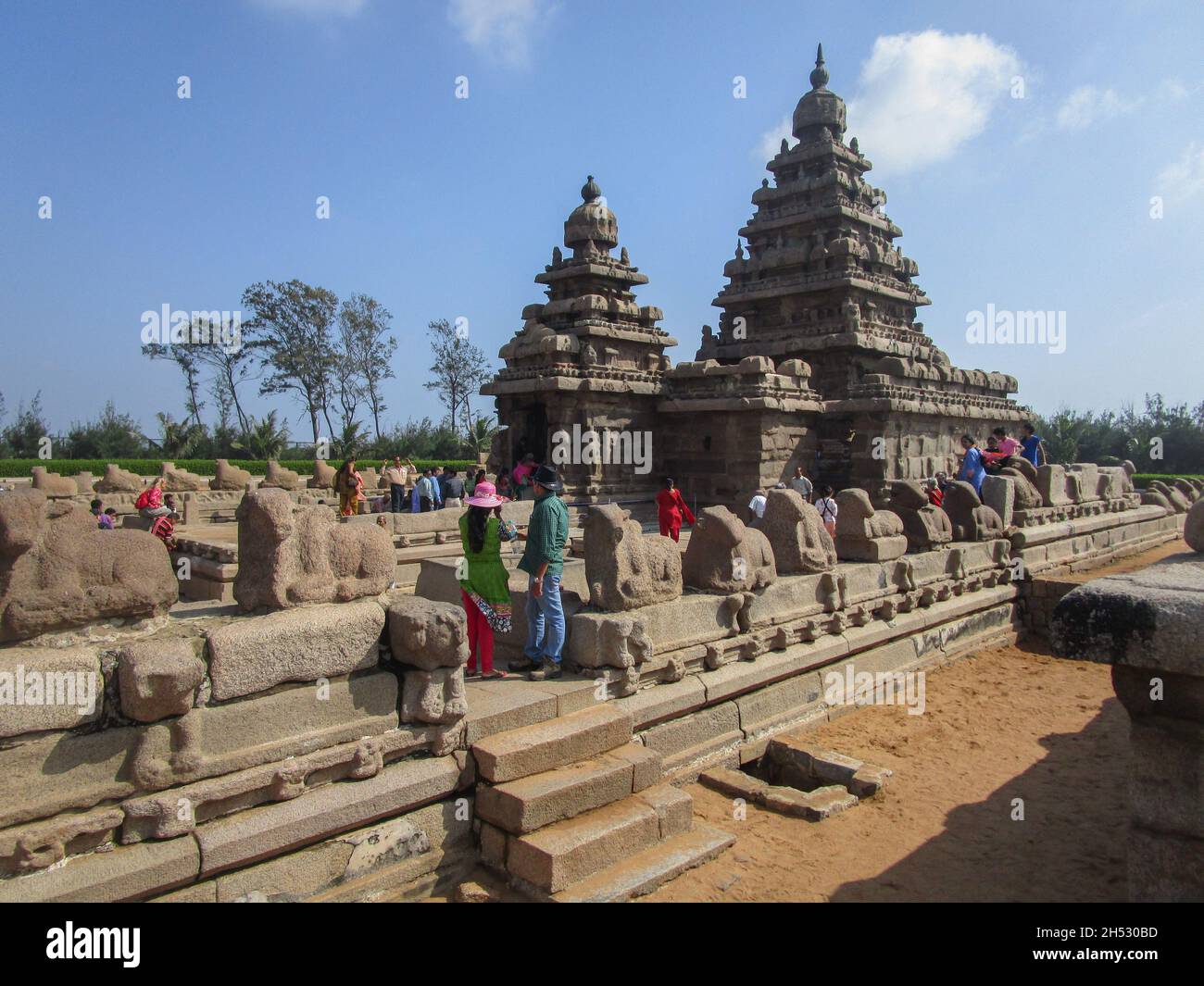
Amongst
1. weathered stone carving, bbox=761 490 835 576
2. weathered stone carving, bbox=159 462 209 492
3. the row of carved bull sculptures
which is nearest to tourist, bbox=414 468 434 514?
weathered stone carving, bbox=159 462 209 492

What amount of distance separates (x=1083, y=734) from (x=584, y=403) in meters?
9.61

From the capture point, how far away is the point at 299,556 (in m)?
3.79

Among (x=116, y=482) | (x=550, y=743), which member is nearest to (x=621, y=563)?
(x=550, y=743)

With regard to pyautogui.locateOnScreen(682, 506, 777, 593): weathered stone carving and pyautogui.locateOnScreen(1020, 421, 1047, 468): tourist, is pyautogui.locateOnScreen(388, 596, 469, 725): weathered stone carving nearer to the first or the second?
pyautogui.locateOnScreen(682, 506, 777, 593): weathered stone carving

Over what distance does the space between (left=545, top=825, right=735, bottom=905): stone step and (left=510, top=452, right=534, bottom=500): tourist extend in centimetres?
893

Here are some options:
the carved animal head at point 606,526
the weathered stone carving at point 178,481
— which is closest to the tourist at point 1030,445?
the carved animal head at point 606,526

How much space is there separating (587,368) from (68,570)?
11449 millimetres

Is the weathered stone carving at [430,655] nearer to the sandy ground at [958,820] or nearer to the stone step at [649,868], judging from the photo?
the stone step at [649,868]

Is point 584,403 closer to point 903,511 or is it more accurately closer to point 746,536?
point 903,511

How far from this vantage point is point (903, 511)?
8.83 m

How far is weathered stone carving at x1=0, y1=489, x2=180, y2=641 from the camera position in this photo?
9.98 ft

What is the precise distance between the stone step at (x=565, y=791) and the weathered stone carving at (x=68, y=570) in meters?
1.79

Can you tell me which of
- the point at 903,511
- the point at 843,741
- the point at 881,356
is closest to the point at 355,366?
the point at 881,356

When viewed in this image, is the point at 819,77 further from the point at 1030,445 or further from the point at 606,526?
the point at 606,526
